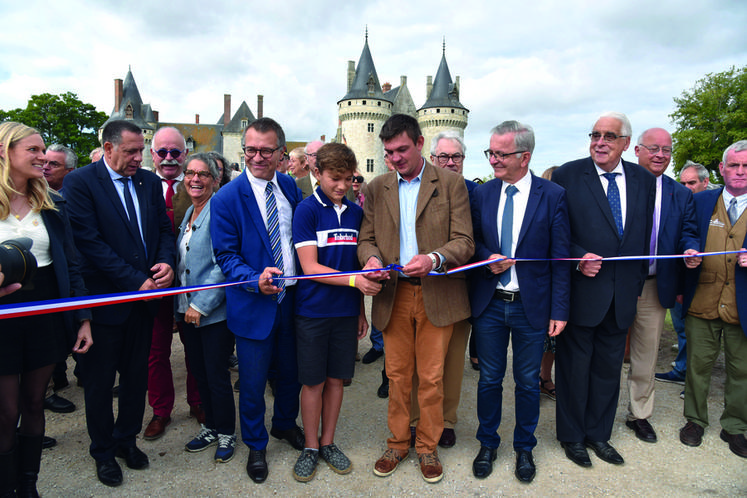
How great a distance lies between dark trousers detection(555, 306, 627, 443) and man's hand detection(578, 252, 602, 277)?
47 cm

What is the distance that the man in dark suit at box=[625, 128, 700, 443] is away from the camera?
3959 mm

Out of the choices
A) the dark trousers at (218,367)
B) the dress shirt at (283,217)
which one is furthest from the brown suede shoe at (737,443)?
the dark trousers at (218,367)

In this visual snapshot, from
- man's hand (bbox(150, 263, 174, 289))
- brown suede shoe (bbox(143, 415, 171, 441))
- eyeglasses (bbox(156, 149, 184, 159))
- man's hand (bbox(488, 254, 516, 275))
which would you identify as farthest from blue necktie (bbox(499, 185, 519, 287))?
eyeglasses (bbox(156, 149, 184, 159))

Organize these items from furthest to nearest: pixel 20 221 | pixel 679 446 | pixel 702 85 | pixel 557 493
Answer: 1. pixel 702 85
2. pixel 679 446
3. pixel 557 493
4. pixel 20 221

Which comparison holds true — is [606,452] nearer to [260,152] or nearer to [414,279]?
[414,279]

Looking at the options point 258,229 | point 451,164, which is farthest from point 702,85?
point 258,229

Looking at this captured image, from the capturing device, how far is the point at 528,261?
10.8ft

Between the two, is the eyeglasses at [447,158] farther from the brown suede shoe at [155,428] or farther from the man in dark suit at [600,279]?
the brown suede shoe at [155,428]

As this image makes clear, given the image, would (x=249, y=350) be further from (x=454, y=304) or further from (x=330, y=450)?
(x=454, y=304)

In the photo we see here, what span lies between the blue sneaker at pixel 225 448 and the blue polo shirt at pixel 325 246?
130 cm

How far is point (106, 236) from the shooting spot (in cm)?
331

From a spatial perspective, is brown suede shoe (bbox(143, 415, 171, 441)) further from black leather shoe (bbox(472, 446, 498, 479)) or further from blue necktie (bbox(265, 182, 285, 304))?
black leather shoe (bbox(472, 446, 498, 479))

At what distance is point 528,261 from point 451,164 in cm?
206

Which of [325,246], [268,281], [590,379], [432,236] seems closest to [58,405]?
[268,281]
